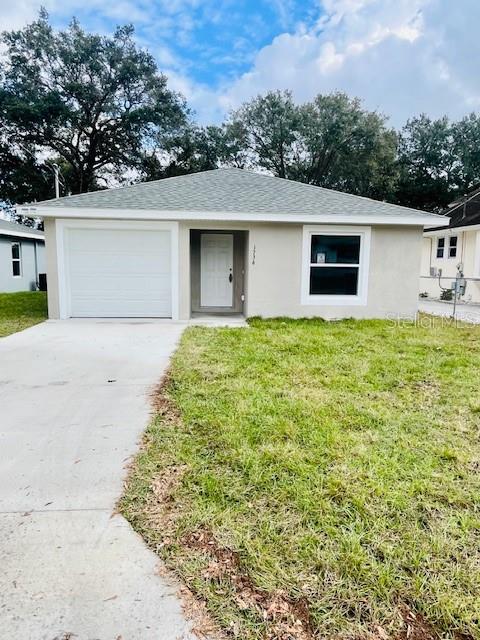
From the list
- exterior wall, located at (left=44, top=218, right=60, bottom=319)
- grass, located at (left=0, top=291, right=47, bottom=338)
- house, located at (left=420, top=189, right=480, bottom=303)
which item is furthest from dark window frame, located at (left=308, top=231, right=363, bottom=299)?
grass, located at (left=0, top=291, right=47, bottom=338)

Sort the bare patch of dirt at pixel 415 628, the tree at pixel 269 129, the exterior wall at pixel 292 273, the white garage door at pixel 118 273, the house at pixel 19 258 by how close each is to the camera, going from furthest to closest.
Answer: the tree at pixel 269 129 → the house at pixel 19 258 → the exterior wall at pixel 292 273 → the white garage door at pixel 118 273 → the bare patch of dirt at pixel 415 628

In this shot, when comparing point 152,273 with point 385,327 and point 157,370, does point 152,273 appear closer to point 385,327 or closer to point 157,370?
point 157,370

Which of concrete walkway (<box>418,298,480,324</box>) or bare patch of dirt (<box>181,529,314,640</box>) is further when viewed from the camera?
concrete walkway (<box>418,298,480,324</box>)

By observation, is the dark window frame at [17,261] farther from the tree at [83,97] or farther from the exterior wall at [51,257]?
the exterior wall at [51,257]

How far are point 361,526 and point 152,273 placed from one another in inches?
332

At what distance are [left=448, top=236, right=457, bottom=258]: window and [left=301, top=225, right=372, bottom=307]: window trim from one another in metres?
8.93

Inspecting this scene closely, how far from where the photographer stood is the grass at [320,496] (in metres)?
1.93

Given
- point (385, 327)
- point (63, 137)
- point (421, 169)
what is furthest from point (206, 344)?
point (421, 169)

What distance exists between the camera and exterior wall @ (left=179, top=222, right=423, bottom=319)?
32.9 feet

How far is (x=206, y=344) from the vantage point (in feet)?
23.9

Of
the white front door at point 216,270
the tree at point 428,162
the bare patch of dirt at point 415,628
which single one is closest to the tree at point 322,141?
the tree at point 428,162

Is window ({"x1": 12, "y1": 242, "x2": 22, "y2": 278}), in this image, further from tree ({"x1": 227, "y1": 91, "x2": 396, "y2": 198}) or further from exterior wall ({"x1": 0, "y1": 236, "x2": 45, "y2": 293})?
tree ({"x1": 227, "y1": 91, "x2": 396, "y2": 198})

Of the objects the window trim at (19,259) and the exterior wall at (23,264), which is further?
the window trim at (19,259)

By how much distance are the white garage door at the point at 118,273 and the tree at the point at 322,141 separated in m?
19.5
